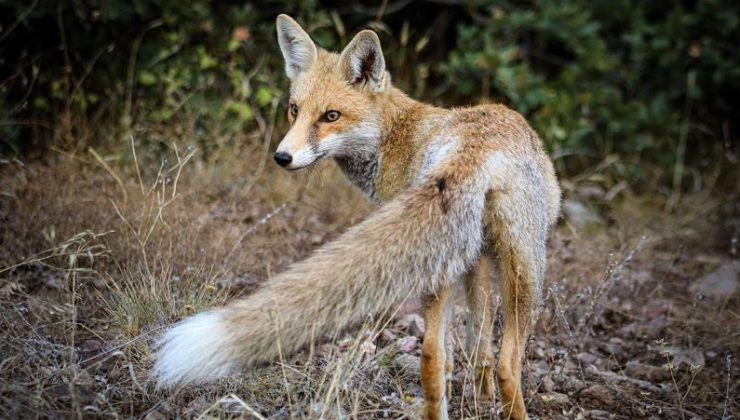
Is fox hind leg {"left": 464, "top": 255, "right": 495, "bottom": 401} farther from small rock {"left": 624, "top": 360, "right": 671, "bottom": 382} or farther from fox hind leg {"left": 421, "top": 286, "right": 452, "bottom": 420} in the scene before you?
small rock {"left": 624, "top": 360, "right": 671, "bottom": 382}

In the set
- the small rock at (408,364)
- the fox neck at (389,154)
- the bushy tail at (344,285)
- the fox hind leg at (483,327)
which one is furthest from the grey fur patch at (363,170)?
the bushy tail at (344,285)

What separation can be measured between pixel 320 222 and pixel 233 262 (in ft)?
5.36

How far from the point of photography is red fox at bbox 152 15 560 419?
9.43ft

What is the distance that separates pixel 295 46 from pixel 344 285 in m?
2.30

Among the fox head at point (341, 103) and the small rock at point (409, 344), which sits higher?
the fox head at point (341, 103)

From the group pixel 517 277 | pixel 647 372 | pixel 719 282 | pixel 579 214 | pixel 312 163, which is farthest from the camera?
pixel 579 214

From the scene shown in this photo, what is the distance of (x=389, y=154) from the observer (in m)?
4.35

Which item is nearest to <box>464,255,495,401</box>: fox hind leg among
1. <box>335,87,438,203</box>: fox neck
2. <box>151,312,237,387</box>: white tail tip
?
<box>335,87,438,203</box>: fox neck

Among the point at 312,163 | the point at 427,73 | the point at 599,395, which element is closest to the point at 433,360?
the point at 599,395

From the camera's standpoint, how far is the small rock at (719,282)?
6.00 meters

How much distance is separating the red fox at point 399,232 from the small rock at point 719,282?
2510 mm

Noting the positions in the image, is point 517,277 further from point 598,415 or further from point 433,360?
point 598,415

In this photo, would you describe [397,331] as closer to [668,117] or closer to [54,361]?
[54,361]

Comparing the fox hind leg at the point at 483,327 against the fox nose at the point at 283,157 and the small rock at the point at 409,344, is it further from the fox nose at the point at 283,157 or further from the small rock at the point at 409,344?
the fox nose at the point at 283,157
